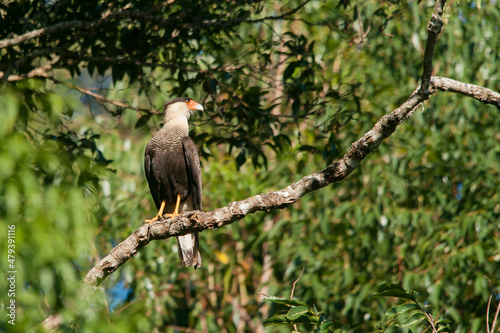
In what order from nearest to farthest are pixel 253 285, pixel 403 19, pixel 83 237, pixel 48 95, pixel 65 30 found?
pixel 83 237, pixel 48 95, pixel 65 30, pixel 403 19, pixel 253 285

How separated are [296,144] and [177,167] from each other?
5.08 ft

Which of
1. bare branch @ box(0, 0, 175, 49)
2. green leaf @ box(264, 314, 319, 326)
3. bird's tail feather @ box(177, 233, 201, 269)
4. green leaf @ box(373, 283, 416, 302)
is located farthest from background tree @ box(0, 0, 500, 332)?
green leaf @ box(264, 314, 319, 326)

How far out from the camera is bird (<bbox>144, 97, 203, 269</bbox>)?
4.49 m

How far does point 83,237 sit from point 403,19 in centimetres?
491

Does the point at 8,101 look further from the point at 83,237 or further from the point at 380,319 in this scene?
the point at 380,319

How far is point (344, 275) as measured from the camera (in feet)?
16.5

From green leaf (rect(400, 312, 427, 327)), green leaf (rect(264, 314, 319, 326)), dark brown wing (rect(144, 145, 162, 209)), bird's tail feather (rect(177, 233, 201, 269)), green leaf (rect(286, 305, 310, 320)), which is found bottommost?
bird's tail feather (rect(177, 233, 201, 269))

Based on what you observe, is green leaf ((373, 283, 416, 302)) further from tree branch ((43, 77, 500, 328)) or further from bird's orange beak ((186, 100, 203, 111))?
bird's orange beak ((186, 100, 203, 111))

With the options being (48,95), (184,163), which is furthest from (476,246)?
(48,95)

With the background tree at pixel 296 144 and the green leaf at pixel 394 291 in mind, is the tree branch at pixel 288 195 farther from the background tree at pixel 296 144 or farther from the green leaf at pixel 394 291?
the green leaf at pixel 394 291

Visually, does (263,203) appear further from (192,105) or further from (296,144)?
(296,144)

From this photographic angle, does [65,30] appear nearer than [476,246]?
Yes

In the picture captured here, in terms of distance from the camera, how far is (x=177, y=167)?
14.7 ft

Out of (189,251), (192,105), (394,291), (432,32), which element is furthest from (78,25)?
(394,291)
